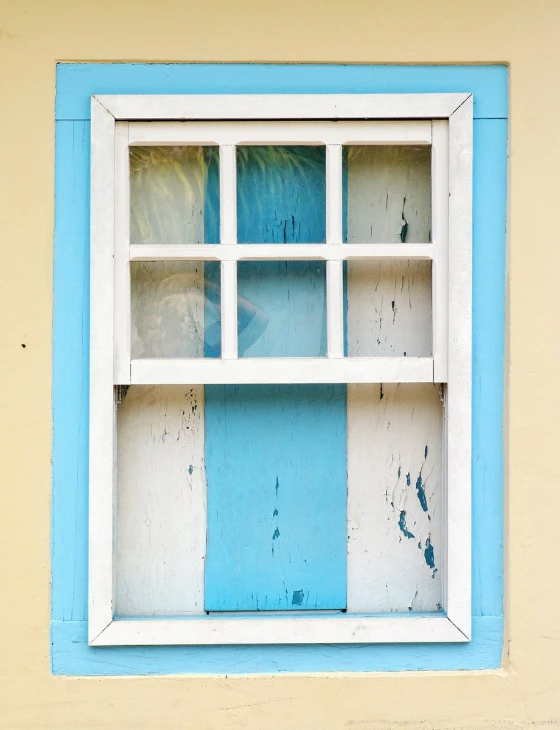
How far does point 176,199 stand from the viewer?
2088 mm

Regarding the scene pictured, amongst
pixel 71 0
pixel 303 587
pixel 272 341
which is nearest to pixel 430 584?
pixel 303 587

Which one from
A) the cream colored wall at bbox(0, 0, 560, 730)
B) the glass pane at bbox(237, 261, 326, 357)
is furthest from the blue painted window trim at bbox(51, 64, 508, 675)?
the glass pane at bbox(237, 261, 326, 357)

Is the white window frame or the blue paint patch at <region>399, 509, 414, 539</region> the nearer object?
the white window frame

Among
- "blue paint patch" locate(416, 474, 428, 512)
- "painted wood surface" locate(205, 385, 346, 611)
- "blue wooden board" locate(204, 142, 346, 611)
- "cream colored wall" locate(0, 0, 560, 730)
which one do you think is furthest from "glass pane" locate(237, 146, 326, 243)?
"blue paint patch" locate(416, 474, 428, 512)

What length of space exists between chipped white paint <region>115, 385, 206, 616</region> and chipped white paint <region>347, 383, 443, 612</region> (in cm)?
43

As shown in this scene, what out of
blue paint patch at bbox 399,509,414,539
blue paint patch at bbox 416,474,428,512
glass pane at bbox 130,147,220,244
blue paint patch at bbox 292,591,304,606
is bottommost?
blue paint patch at bbox 292,591,304,606

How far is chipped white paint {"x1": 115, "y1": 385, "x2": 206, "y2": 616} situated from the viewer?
Result: 2.07 m

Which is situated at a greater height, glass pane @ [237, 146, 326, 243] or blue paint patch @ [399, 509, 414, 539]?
glass pane @ [237, 146, 326, 243]

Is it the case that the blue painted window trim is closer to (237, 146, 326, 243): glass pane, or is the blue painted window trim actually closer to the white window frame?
the white window frame

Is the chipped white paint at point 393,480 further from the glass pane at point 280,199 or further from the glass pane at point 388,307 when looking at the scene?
the glass pane at point 280,199

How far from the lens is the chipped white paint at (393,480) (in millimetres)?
2086

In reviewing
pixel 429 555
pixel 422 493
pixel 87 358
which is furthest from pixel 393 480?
pixel 87 358

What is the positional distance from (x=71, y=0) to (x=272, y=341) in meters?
1.06

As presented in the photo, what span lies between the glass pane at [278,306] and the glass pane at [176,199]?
163 mm
